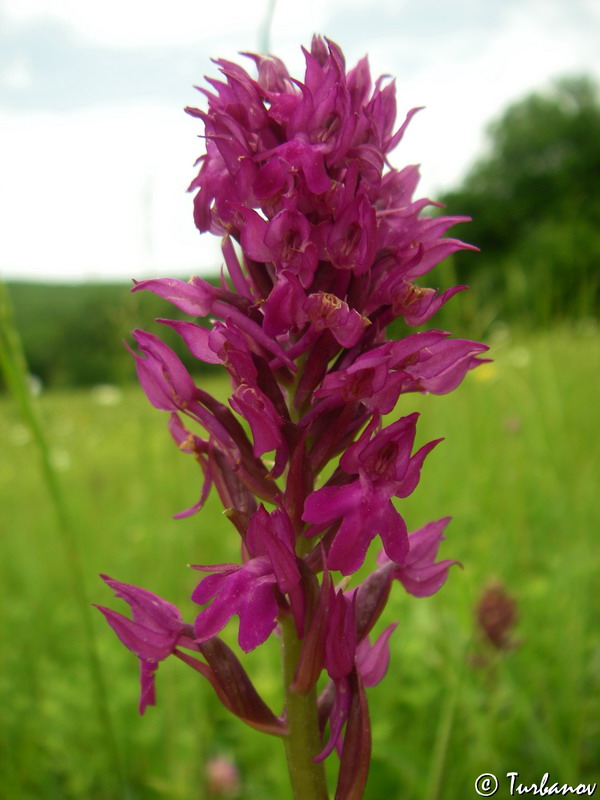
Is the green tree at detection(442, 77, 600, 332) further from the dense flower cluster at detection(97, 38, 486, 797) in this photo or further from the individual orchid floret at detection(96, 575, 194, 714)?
the individual orchid floret at detection(96, 575, 194, 714)

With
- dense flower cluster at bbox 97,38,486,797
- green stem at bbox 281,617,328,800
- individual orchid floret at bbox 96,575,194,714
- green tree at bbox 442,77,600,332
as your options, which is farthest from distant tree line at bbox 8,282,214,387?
green tree at bbox 442,77,600,332

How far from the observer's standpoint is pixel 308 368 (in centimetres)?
110

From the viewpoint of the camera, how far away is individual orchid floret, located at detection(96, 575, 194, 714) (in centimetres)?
107

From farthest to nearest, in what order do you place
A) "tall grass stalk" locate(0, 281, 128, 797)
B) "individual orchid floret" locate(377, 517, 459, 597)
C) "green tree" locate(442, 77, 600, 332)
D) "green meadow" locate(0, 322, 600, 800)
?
"green tree" locate(442, 77, 600, 332), "green meadow" locate(0, 322, 600, 800), "tall grass stalk" locate(0, 281, 128, 797), "individual orchid floret" locate(377, 517, 459, 597)

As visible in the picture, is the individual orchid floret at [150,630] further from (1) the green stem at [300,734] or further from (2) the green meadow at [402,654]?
(2) the green meadow at [402,654]

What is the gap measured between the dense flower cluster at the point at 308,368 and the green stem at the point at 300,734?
0.03 m

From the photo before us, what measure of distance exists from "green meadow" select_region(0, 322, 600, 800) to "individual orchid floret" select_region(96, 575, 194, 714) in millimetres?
377

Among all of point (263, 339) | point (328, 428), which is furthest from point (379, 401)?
point (263, 339)

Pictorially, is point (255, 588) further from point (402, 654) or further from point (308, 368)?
point (402, 654)

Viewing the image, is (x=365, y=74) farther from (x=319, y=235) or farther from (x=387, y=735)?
(x=387, y=735)

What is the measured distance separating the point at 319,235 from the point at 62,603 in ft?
9.80

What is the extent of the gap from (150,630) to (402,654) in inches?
66.4

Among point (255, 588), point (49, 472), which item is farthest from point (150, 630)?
point (49, 472)

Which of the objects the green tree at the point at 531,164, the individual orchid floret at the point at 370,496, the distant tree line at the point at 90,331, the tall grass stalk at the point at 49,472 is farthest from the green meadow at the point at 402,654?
the green tree at the point at 531,164
